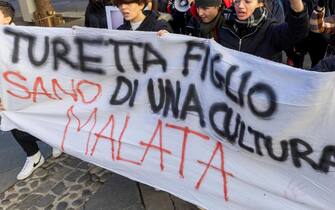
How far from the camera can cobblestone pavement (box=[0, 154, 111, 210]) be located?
3412 mm

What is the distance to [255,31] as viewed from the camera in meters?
2.74

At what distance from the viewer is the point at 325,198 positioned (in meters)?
2.22

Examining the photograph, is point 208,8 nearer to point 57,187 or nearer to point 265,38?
point 265,38

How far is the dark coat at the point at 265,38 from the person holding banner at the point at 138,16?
477 millimetres

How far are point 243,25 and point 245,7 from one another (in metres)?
0.12

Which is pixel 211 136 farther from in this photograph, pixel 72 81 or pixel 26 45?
pixel 26 45

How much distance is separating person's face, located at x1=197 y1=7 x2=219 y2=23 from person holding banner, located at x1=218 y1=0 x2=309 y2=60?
9.7 inches

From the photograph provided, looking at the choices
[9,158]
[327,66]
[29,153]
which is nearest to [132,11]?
[327,66]

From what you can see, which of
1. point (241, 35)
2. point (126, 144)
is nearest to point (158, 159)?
point (126, 144)

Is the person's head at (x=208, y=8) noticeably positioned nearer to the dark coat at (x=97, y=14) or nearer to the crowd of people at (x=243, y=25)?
the crowd of people at (x=243, y=25)

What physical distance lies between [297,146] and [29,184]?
2.37m

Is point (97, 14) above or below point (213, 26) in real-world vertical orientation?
below

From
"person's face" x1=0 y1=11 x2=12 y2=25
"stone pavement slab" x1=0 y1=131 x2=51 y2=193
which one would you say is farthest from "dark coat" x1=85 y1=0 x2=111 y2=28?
"stone pavement slab" x1=0 y1=131 x2=51 y2=193

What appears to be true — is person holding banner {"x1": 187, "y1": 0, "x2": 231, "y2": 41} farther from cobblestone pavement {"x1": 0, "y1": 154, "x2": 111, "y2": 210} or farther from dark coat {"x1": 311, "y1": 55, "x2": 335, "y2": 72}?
cobblestone pavement {"x1": 0, "y1": 154, "x2": 111, "y2": 210}
